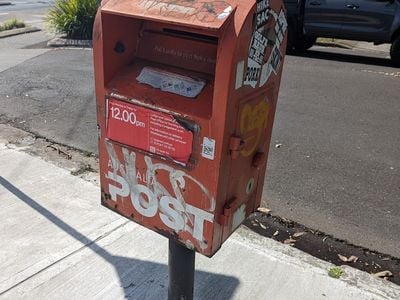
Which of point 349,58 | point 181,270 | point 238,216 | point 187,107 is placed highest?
point 187,107

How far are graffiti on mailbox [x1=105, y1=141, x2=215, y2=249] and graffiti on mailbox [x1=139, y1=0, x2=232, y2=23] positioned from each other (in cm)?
60

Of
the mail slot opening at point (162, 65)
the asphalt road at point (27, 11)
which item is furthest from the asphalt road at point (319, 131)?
the asphalt road at point (27, 11)

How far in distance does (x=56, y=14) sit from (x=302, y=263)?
10.6 metres

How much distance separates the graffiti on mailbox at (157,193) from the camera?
6.05 feet

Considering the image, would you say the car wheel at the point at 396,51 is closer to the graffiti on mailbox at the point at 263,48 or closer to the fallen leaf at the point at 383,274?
the fallen leaf at the point at 383,274

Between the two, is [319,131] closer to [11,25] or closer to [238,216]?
[238,216]

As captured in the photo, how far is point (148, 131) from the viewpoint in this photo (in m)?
1.87

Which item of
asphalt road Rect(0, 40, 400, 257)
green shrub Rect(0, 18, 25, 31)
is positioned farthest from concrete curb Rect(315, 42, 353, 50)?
green shrub Rect(0, 18, 25, 31)

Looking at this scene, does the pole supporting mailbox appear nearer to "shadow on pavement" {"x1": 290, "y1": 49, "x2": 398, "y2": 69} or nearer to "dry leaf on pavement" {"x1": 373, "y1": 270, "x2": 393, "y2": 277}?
"dry leaf on pavement" {"x1": 373, "y1": 270, "x2": 393, "y2": 277}

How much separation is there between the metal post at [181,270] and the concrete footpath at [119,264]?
361 mm

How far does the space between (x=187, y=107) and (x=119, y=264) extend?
4.47 ft

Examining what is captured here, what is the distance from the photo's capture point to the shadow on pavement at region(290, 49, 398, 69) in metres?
9.48

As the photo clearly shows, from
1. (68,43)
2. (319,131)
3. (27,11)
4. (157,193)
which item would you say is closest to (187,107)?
(157,193)

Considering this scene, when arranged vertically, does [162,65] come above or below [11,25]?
above
